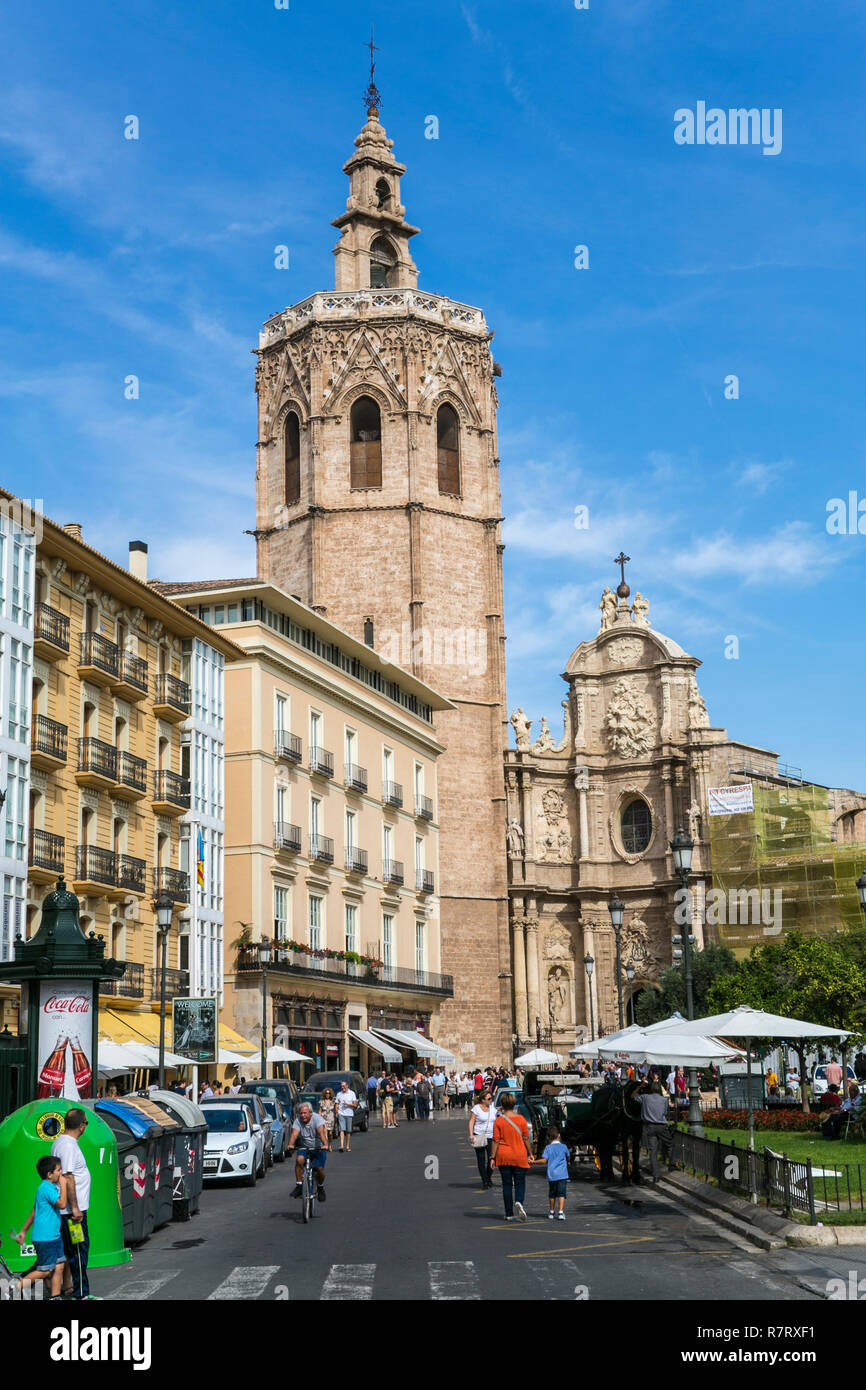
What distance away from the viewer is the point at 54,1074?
17.9 m

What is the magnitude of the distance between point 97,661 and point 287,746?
12.3 meters

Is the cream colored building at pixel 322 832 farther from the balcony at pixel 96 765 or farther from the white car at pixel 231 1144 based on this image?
the white car at pixel 231 1144

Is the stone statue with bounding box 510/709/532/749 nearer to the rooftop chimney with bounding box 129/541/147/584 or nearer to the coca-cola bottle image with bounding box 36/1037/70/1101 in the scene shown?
the rooftop chimney with bounding box 129/541/147/584

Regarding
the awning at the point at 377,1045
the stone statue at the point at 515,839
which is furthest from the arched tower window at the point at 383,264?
the awning at the point at 377,1045

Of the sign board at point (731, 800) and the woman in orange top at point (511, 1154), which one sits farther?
the sign board at point (731, 800)

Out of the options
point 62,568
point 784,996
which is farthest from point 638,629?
point 62,568

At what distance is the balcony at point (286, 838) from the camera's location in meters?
51.0

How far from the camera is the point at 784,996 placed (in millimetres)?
41719

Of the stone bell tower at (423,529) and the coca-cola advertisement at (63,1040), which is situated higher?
the stone bell tower at (423,529)

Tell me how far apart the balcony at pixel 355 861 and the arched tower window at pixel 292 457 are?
70.1 ft

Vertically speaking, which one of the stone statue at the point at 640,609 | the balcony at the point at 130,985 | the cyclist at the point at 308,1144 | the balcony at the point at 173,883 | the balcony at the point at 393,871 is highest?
the stone statue at the point at 640,609

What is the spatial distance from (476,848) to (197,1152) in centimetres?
4970

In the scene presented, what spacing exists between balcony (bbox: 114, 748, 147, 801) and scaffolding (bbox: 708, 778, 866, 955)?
3472cm

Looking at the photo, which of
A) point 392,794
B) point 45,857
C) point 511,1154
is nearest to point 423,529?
point 392,794
